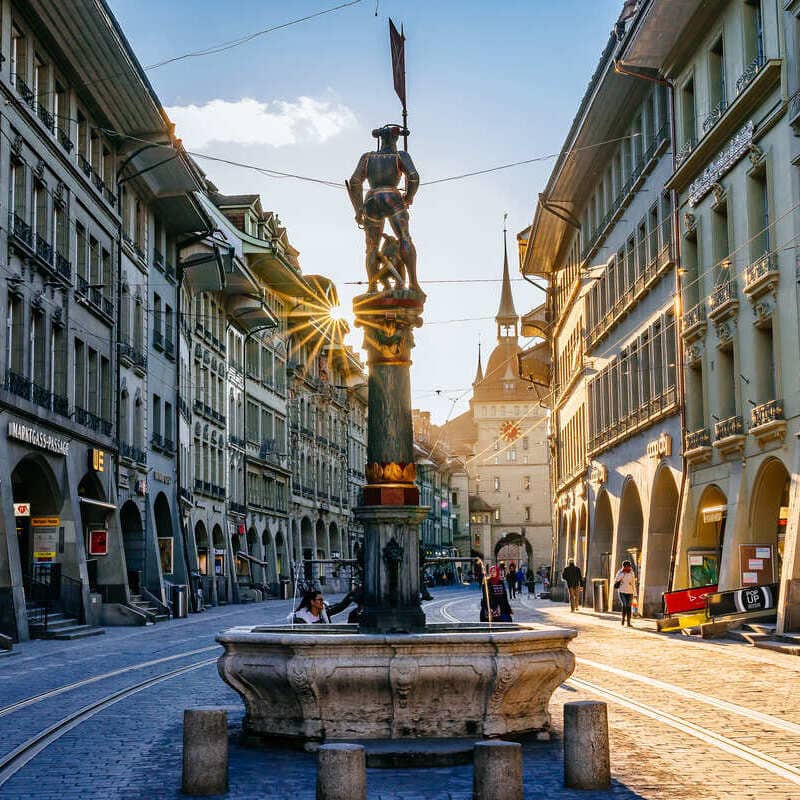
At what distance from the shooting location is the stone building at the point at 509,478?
143 metres

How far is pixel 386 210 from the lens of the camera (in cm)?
1352

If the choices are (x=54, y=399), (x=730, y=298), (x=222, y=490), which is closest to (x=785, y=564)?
(x=730, y=298)

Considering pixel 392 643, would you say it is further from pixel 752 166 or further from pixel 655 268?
pixel 655 268

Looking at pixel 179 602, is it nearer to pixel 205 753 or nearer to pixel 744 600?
pixel 744 600

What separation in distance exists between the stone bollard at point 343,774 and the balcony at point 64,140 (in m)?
28.7

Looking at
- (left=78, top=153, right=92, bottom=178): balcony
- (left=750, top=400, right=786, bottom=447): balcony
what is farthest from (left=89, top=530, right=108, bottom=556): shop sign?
(left=750, top=400, right=786, bottom=447): balcony

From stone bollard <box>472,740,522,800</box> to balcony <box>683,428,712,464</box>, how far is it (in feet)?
75.2

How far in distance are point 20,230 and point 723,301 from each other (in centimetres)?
1556

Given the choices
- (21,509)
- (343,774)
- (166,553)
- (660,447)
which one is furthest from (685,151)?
(343,774)

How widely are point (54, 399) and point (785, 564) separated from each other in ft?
59.2

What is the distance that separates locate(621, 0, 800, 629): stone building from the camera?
2562 centimetres

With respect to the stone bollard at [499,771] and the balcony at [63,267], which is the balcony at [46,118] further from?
the stone bollard at [499,771]

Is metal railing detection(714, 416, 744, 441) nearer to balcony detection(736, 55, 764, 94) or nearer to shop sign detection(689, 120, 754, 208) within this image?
shop sign detection(689, 120, 754, 208)

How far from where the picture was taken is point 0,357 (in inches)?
1140
